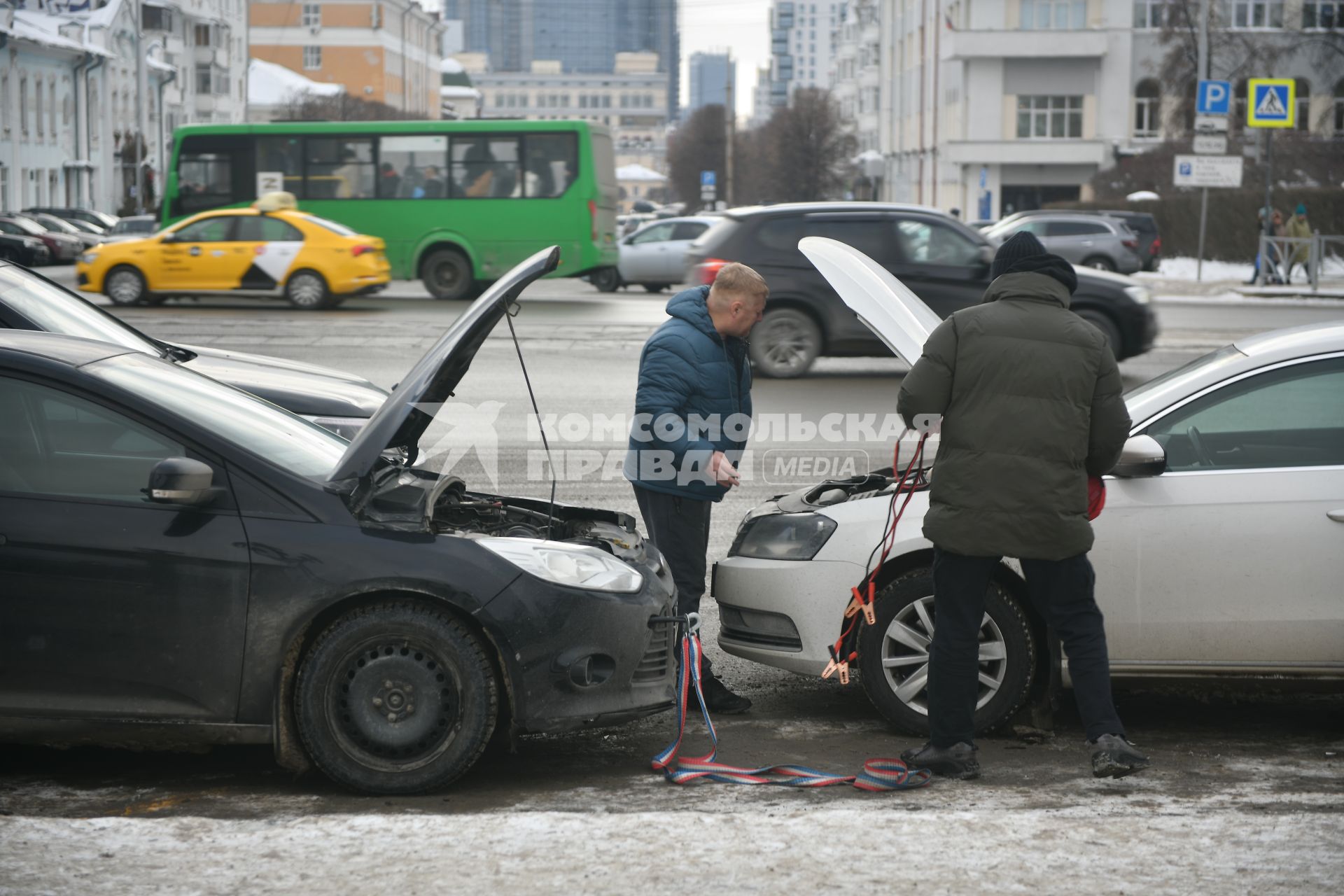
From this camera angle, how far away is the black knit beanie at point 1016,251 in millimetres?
4602

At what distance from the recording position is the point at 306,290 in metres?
22.5

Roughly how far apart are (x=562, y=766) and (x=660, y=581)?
685 mm

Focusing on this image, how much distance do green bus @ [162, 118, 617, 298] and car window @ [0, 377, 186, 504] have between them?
21.4 meters

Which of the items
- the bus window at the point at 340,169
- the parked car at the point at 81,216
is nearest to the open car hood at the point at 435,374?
the bus window at the point at 340,169

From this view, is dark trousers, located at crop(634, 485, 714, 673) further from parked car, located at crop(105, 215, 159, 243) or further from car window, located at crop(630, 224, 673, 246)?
parked car, located at crop(105, 215, 159, 243)

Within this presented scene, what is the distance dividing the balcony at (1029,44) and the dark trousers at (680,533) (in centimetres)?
6422

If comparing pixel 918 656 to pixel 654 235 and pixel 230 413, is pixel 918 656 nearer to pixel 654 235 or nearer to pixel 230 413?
pixel 230 413

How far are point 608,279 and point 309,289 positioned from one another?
8223 millimetres

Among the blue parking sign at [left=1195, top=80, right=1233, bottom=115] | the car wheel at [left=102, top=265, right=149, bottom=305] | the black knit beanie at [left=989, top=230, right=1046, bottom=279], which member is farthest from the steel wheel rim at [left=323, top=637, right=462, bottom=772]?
the blue parking sign at [left=1195, top=80, right=1233, bottom=115]

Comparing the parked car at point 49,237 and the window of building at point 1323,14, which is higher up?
the window of building at point 1323,14

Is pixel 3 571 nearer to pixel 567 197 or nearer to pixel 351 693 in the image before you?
pixel 351 693

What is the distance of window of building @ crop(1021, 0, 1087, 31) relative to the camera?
216 ft

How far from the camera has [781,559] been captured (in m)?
5.38

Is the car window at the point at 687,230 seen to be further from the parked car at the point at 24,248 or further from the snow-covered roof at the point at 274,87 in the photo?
the snow-covered roof at the point at 274,87
